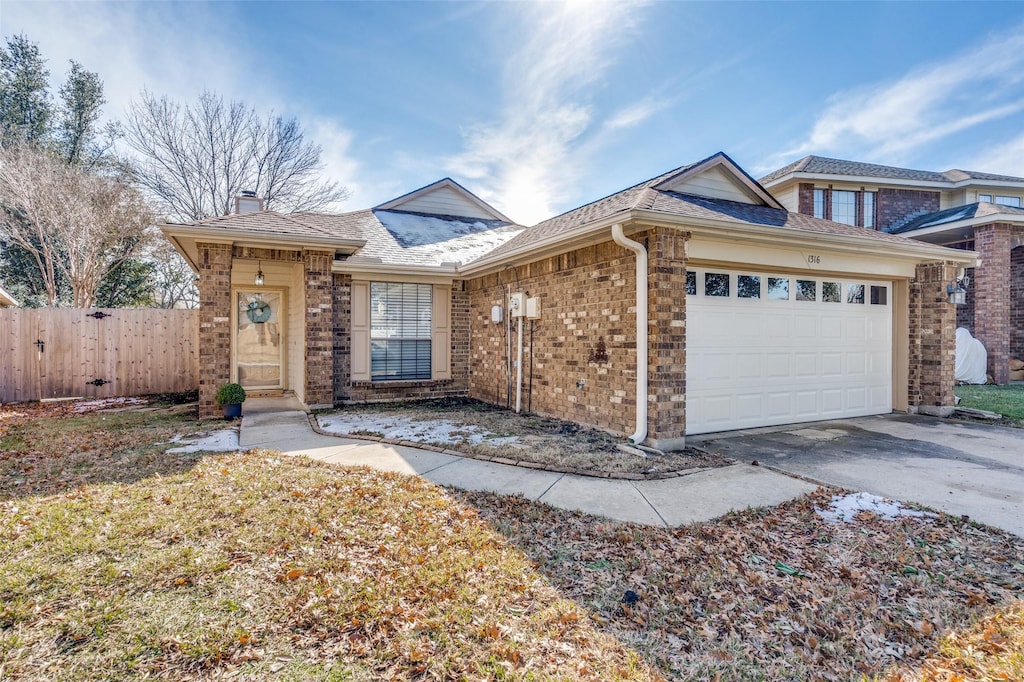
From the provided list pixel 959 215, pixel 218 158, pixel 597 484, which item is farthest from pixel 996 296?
pixel 218 158

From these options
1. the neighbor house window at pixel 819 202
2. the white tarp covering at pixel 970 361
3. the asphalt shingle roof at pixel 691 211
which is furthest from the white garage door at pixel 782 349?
the neighbor house window at pixel 819 202

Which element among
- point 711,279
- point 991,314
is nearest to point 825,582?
point 711,279

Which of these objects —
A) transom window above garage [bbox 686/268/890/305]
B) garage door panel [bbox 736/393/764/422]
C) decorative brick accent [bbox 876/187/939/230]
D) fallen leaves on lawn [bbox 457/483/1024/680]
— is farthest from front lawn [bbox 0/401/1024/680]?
decorative brick accent [bbox 876/187/939/230]

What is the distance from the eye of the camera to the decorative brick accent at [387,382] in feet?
31.1

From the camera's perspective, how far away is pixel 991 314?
13.4 metres

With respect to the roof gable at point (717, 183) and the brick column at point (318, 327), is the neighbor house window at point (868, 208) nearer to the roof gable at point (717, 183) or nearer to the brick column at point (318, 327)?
the roof gable at point (717, 183)

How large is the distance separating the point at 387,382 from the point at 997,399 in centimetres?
1225

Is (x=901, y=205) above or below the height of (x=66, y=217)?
above

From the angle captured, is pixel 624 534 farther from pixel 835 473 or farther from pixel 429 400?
pixel 429 400

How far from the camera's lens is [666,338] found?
5863 millimetres

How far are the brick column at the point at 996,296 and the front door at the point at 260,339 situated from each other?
18.2 meters

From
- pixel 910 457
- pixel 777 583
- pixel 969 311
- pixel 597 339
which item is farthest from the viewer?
pixel 969 311

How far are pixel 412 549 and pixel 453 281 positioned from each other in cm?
783

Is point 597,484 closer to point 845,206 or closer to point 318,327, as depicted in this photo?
point 318,327
